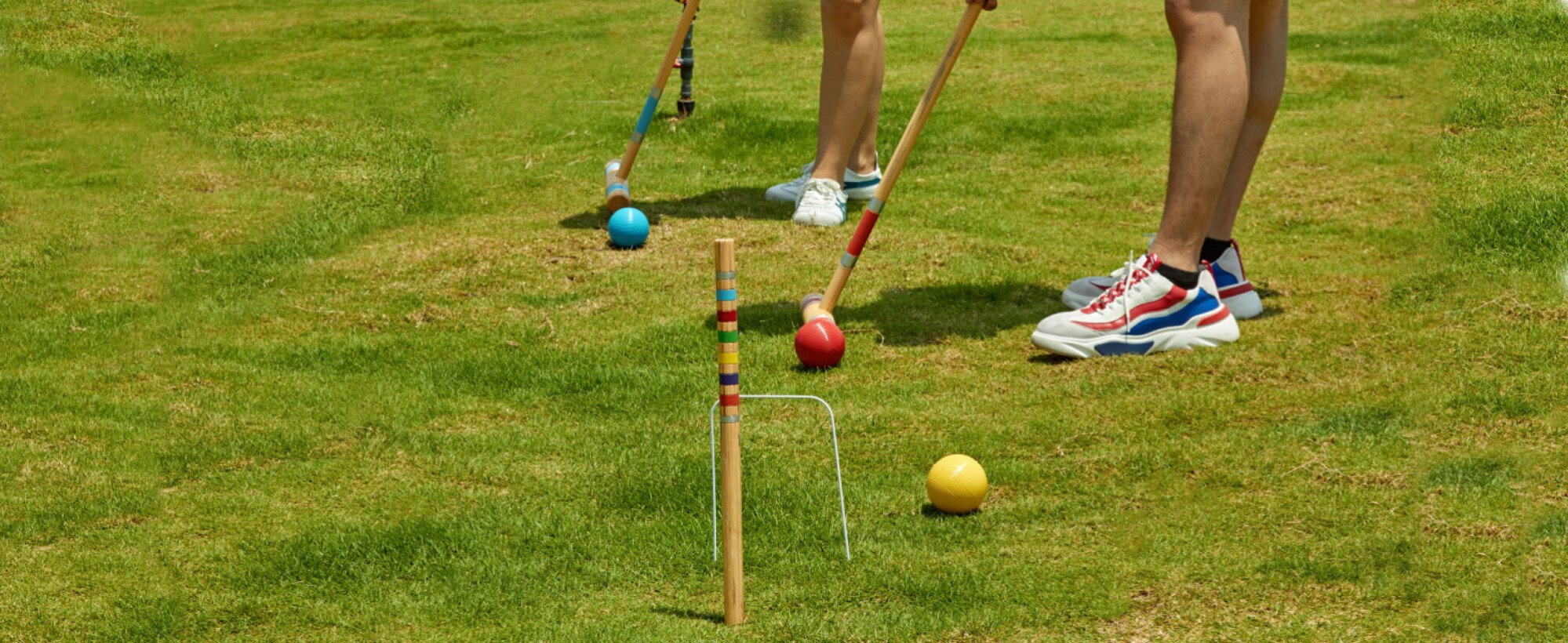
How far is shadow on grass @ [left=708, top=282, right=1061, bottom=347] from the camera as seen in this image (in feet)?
15.9

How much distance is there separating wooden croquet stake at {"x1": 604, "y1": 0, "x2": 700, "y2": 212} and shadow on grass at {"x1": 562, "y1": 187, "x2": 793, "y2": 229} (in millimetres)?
101

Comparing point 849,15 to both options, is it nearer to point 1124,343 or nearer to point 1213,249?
point 1213,249

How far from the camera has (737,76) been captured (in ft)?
33.0

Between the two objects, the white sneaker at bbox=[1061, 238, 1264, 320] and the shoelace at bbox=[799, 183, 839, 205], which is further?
the shoelace at bbox=[799, 183, 839, 205]

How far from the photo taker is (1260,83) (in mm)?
4742

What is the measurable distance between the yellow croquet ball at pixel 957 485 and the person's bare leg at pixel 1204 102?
147 cm

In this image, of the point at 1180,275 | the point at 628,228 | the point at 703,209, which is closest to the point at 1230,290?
the point at 1180,275

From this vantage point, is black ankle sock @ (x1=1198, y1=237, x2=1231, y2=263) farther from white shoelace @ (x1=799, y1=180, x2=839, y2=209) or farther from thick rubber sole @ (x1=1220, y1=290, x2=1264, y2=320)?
white shoelace @ (x1=799, y1=180, x2=839, y2=209)

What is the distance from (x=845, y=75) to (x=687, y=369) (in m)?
2.18

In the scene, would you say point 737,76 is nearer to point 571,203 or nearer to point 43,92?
point 571,203

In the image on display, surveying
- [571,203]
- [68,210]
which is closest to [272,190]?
[68,210]

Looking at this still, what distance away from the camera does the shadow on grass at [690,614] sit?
2.91m

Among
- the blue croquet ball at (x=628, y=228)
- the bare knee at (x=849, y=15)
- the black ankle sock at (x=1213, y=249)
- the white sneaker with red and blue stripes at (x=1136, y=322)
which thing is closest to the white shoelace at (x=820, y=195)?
the bare knee at (x=849, y=15)

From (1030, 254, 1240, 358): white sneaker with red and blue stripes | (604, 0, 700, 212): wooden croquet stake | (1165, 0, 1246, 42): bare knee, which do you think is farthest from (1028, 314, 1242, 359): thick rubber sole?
(604, 0, 700, 212): wooden croquet stake
